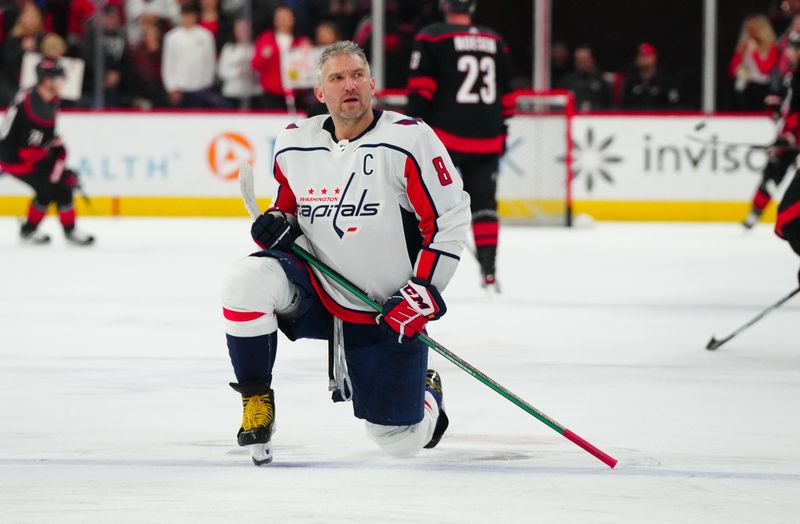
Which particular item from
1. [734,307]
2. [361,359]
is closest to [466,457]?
[361,359]

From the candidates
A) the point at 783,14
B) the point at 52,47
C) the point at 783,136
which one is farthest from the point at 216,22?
the point at 783,136

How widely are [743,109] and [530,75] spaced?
1458mm

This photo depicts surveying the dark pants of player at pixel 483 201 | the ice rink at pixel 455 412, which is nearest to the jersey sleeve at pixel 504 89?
the dark pants of player at pixel 483 201

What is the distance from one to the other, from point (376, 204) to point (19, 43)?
26.1 feet

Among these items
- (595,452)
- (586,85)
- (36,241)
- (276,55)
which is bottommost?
(36,241)

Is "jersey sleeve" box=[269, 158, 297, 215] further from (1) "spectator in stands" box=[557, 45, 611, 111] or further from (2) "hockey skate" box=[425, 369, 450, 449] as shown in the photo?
(1) "spectator in stands" box=[557, 45, 611, 111]

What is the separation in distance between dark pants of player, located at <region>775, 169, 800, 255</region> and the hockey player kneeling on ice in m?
1.02

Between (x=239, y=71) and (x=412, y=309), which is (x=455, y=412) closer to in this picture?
(x=412, y=309)

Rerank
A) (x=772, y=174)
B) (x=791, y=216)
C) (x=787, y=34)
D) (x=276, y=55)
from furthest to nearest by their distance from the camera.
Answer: (x=276, y=55) < (x=787, y=34) < (x=772, y=174) < (x=791, y=216)

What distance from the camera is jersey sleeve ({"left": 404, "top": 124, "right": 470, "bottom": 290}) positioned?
275 cm

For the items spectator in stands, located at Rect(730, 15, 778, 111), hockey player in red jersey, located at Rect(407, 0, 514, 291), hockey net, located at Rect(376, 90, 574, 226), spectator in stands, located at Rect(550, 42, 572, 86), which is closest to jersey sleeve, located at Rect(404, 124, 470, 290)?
hockey player in red jersey, located at Rect(407, 0, 514, 291)

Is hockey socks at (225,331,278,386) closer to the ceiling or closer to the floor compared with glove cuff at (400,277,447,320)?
closer to the floor

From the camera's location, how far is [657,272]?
6.78m

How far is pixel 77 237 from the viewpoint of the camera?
8016 mm
